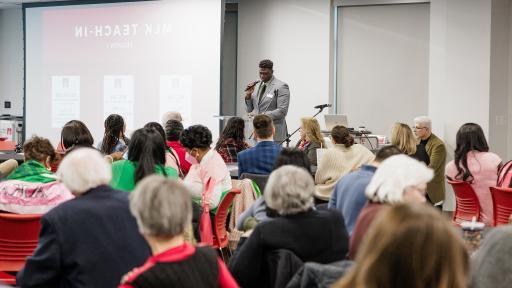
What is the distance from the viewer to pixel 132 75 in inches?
437

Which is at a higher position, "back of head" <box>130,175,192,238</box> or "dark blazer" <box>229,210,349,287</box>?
"back of head" <box>130,175,192,238</box>

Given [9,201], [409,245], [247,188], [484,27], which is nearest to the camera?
[409,245]

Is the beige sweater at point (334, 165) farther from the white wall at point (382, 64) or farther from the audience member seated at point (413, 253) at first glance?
the white wall at point (382, 64)

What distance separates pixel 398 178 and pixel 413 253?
1455mm

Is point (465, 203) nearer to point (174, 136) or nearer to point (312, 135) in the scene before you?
point (312, 135)

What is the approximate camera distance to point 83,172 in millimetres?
2967

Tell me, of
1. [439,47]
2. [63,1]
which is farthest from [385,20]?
[63,1]

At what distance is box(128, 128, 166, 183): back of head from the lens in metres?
4.42

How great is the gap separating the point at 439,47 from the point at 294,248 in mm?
7077

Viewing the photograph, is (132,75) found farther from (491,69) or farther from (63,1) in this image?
(491,69)

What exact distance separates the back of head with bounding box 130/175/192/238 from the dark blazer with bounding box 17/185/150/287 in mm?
501

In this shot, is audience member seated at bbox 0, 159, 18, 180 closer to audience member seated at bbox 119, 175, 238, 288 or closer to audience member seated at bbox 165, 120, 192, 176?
audience member seated at bbox 165, 120, 192, 176

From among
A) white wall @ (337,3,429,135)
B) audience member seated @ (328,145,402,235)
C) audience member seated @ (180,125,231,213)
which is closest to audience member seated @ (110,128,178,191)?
audience member seated @ (180,125,231,213)

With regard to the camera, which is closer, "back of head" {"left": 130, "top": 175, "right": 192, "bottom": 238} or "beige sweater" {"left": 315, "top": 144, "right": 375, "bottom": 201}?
"back of head" {"left": 130, "top": 175, "right": 192, "bottom": 238}
